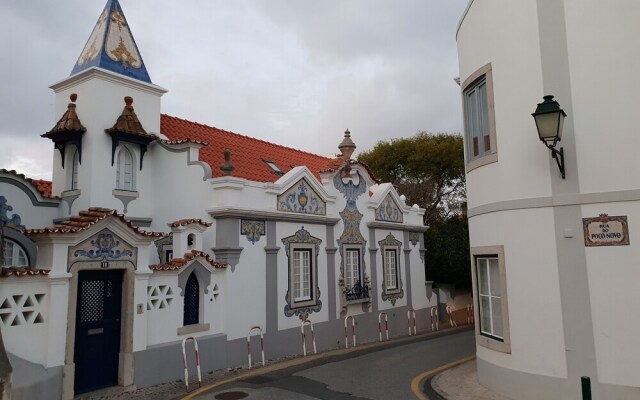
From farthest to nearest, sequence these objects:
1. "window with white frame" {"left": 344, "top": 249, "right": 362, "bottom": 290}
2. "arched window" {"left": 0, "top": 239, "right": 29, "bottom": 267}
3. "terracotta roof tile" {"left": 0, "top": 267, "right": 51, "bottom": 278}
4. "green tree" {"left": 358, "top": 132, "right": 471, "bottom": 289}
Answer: "green tree" {"left": 358, "top": 132, "right": 471, "bottom": 289}, "window with white frame" {"left": 344, "top": 249, "right": 362, "bottom": 290}, "arched window" {"left": 0, "top": 239, "right": 29, "bottom": 267}, "terracotta roof tile" {"left": 0, "top": 267, "right": 51, "bottom": 278}

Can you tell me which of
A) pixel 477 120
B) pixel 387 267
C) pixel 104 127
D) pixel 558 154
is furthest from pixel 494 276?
pixel 104 127

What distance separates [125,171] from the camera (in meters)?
13.4

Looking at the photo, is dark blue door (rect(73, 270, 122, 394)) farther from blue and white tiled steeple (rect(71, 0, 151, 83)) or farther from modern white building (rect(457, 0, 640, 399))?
modern white building (rect(457, 0, 640, 399))

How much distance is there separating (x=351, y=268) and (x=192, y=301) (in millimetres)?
6418

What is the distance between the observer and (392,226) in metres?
18.2

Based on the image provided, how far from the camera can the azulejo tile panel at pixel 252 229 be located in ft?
41.0

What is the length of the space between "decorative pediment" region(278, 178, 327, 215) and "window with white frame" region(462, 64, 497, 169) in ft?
18.3

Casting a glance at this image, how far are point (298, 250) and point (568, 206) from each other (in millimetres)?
7977

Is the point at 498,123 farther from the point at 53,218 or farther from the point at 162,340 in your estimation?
the point at 53,218

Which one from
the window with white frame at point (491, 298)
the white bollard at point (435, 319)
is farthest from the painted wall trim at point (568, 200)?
the white bollard at point (435, 319)

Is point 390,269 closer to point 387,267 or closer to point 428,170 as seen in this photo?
point 387,267

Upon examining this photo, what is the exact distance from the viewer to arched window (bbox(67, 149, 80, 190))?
42.9 feet

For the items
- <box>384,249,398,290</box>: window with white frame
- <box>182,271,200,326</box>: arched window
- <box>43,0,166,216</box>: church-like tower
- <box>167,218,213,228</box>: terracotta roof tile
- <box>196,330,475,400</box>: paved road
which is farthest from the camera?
<box>384,249,398,290</box>: window with white frame

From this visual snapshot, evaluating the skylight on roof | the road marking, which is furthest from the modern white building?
the skylight on roof
